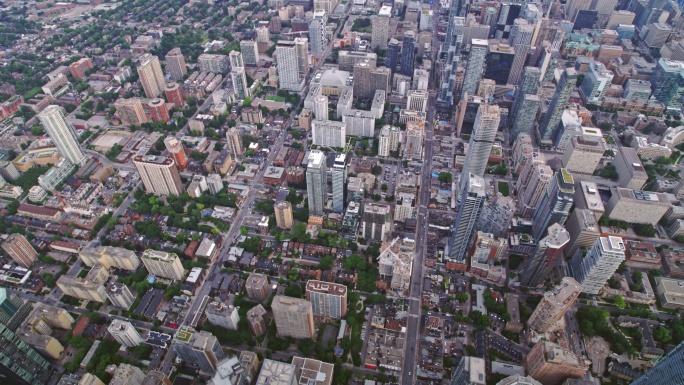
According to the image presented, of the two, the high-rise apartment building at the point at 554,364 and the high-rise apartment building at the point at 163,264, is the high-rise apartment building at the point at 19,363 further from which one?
the high-rise apartment building at the point at 554,364

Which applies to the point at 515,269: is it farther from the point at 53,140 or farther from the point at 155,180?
the point at 53,140

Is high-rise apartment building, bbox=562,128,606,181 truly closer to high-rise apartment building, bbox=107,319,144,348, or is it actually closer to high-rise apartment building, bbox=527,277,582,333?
high-rise apartment building, bbox=527,277,582,333

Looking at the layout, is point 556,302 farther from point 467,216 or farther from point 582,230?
point 582,230

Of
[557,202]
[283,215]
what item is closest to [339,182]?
[283,215]

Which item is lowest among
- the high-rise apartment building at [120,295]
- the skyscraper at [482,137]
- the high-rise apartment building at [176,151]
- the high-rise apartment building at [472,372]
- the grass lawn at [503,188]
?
the grass lawn at [503,188]

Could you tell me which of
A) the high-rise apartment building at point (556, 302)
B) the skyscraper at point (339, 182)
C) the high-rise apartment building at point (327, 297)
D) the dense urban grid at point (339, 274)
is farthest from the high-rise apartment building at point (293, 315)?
the high-rise apartment building at point (556, 302)

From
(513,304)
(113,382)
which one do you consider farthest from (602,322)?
(113,382)
